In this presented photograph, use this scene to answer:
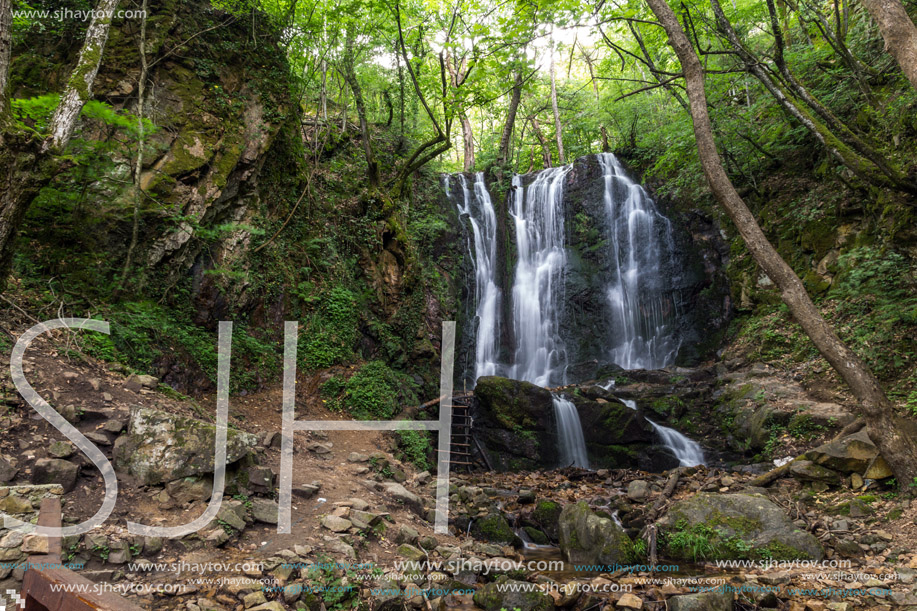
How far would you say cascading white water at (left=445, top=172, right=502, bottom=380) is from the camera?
45.6ft

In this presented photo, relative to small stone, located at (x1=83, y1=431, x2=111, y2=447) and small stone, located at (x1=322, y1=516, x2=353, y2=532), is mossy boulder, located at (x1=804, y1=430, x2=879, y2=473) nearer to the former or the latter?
small stone, located at (x1=322, y1=516, x2=353, y2=532)

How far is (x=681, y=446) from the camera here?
31.0 feet

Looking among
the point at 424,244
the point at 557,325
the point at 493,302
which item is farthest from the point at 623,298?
the point at 424,244

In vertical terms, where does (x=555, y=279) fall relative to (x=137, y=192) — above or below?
below

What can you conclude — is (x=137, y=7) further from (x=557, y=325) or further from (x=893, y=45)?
(x=557, y=325)

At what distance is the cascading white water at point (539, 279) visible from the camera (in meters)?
13.8

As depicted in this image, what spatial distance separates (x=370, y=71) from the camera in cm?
1304

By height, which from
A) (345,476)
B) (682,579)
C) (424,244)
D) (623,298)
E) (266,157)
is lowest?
(682,579)

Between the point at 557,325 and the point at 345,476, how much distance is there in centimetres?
975

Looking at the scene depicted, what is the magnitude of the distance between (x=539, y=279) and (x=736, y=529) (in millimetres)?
10592

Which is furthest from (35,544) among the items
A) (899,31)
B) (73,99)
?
(899,31)

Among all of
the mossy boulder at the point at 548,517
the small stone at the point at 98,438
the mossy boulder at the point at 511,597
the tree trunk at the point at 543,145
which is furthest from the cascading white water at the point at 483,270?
the small stone at the point at 98,438

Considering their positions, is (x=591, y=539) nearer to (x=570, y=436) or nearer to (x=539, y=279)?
(x=570, y=436)

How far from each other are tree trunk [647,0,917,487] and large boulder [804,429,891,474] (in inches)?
19.9
